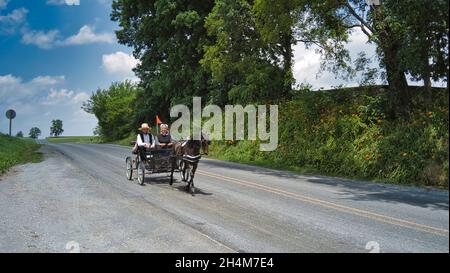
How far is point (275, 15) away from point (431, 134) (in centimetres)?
1144

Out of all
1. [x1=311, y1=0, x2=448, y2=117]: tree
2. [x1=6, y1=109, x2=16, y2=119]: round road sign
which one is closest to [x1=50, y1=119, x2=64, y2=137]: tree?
[x1=6, y1=109, x2=16, y2=119]: round road sign

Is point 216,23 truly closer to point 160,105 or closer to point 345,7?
point 345,7

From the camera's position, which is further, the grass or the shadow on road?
the grass

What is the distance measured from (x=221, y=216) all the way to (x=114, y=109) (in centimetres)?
5896

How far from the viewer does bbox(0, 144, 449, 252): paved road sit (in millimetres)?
7062

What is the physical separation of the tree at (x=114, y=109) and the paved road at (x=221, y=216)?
1917 inches

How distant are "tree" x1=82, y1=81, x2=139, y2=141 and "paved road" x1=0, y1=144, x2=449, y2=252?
48703 mm

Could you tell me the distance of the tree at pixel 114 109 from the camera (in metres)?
63.7

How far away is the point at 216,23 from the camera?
28391 millimetres

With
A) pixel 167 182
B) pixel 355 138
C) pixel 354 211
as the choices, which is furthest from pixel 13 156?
pixel 354 211

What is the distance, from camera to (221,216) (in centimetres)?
935

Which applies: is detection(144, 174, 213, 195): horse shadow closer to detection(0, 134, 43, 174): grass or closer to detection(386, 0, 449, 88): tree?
detection(0, 134, 43, 174): grass

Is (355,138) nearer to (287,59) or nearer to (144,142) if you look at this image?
(144,142)
